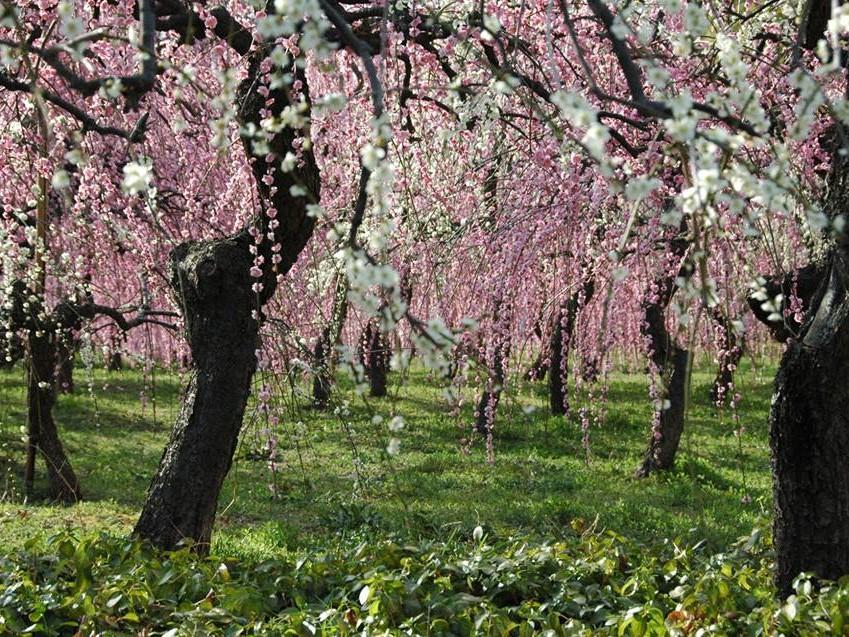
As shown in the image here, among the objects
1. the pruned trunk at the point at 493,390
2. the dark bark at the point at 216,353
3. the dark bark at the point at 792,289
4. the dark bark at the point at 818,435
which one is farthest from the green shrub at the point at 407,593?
the dark bark at the point at 792,289

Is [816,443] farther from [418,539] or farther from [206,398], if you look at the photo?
[206,398]

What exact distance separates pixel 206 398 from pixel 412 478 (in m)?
4.95

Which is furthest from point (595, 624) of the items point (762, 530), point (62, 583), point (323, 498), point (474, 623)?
point (323, 498)

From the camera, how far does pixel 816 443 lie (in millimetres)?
4371

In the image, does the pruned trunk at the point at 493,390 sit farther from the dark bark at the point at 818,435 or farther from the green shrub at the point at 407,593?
the dark bark at the point at 818,435

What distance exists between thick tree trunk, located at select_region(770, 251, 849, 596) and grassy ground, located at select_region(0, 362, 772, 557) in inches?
30.6

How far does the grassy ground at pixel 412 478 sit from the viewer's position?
7.60 meters

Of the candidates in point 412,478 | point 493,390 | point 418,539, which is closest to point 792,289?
point 493,390

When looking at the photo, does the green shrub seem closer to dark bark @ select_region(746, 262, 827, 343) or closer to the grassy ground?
the grassy ground

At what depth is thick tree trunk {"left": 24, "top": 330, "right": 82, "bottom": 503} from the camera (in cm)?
816

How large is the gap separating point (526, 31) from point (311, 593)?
3.77 meters

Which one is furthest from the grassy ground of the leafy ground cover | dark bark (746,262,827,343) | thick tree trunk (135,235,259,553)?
dark bark (746,262,827,343)

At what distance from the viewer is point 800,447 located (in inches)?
174

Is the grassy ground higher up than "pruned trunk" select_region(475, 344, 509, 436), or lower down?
lower down
